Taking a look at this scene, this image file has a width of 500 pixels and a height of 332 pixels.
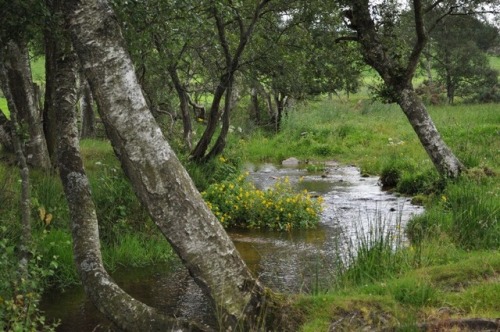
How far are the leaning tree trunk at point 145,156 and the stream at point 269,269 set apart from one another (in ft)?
3.48

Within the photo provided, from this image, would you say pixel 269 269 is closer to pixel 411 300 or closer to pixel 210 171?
pixel 411 300

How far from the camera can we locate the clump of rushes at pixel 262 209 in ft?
39.4

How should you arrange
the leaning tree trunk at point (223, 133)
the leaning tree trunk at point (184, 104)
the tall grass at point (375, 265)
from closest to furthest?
the tall grass at point (375, 265), the leaning tree trunk at point (223, 133), the leaning tree trunk at point (184, 104)

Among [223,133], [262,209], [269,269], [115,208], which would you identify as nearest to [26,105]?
[115,208]

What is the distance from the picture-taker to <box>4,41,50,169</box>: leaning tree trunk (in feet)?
38.4

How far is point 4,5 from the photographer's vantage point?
633cm

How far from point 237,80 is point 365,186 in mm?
5066

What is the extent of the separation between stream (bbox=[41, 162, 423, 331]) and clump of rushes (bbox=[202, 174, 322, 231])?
12.1 inches

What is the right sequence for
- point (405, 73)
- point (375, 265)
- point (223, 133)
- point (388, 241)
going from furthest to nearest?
point (223, 133) < point (405, 73) < point (388, 241) < point (375, 265)

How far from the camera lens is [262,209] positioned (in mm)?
12234

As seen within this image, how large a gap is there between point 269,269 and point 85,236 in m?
3.72

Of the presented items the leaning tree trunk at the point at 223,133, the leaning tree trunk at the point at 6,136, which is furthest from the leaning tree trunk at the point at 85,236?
the leaning tree trunk at the point at 223,133

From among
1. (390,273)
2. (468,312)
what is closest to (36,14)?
(390,273)

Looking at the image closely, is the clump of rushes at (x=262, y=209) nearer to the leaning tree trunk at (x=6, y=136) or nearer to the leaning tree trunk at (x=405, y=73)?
the leaning tree trunk at (x=405, y=73)
